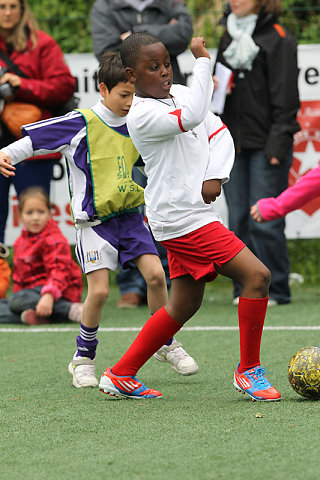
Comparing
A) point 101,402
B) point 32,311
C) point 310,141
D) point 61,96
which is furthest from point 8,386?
point 310,141

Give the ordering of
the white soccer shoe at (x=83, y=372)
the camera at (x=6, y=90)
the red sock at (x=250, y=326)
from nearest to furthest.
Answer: the red sock at (x=250, y=326) < the white soccer shoe at (x=83, y=372) < the camera at (x=6, y=90)

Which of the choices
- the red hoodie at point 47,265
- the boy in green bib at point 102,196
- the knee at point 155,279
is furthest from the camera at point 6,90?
the knee at point 155,279

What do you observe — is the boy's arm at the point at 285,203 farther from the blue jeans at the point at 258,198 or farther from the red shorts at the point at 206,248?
the blue jeans at the point at 258,198

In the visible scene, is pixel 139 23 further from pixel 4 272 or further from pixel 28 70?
pixel 4 272

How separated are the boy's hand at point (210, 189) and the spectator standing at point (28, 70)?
328 cm

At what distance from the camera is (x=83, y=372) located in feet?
15.7

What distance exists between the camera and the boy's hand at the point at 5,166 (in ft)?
14.2

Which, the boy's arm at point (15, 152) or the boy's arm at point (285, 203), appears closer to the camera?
the boy's arm at point (285, 203)

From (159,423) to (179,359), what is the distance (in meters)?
1.16

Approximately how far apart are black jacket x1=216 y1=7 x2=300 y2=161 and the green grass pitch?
6.25 ft

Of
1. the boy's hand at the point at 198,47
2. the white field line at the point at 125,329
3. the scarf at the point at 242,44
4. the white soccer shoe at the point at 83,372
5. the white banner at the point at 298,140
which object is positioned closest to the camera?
the boy's hand at the point at 198,47

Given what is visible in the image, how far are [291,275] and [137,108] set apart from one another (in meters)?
5.05

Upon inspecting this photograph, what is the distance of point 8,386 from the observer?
15.6 ft

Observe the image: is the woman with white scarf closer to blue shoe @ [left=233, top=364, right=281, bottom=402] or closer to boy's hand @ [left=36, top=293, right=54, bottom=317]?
boy's hand @ [left=36, top=293, right=54, bottom=317]
